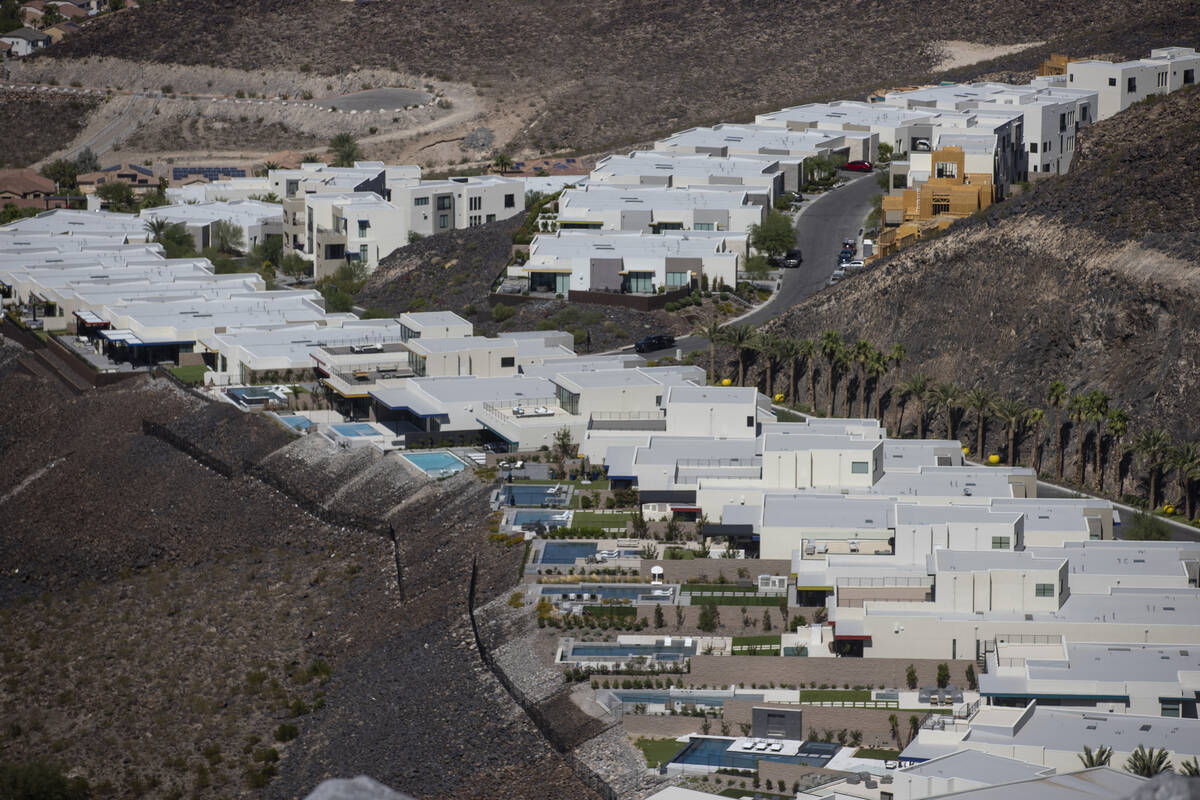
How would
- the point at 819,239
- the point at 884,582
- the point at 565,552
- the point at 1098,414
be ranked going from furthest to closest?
the point at 819,239, the point at 1098,414, the point at 565,552, the point at 884,582

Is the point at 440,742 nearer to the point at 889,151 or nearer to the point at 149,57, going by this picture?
the point at 889,151

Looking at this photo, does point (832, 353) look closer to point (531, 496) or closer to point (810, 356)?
point (810, 356)

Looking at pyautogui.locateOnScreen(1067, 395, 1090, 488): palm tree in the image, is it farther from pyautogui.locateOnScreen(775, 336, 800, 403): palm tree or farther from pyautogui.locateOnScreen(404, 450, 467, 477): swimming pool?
pyautogui.locateOnScreen(404, 450, 467, 477): swimming pool

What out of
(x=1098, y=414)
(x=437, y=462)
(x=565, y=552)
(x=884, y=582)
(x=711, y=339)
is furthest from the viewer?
(x=711, y=339)

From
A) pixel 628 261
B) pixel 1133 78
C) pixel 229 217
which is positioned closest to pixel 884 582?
pixel 628 261

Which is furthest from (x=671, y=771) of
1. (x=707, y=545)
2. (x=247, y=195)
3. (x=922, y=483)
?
(x=247, y=195)

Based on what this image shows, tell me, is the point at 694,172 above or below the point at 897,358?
above
